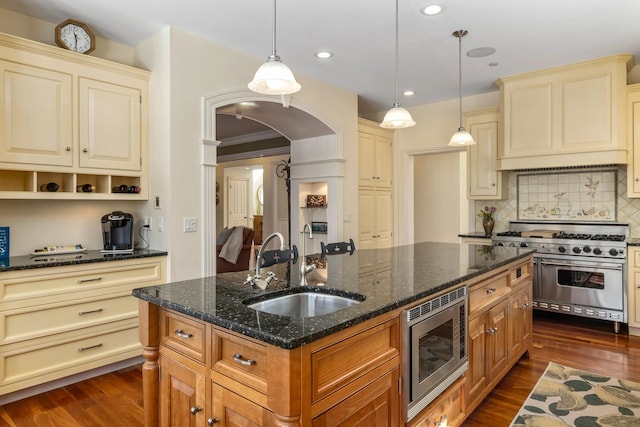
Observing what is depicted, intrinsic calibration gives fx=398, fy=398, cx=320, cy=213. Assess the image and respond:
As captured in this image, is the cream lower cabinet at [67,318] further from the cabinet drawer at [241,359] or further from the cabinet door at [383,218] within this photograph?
the cabinet door at [383,218]

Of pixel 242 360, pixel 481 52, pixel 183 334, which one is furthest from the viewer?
pixel 481 52

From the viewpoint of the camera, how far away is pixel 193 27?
10.6ft

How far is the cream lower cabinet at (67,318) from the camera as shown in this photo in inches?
101

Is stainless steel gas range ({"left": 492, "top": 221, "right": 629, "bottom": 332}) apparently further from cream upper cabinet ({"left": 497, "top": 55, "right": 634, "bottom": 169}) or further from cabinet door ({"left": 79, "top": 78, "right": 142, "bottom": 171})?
cabinet door ({"left": 79, "top": 78, "right": 142, "bottom": 171})

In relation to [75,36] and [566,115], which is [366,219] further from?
[75,36]

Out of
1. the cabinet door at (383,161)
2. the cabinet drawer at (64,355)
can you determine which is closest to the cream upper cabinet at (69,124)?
the cabinet drawer at (64,355)

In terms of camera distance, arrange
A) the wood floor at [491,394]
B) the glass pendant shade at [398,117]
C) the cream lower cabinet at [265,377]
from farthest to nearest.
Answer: the glass pendant shade at [398,117] → the wood floor at [491,394] → the cream lower cabinet at [265,377]

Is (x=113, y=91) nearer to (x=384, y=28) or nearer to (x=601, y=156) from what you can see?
(x=384, y=28)

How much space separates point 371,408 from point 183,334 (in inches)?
31.4

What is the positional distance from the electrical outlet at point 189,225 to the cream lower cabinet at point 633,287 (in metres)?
4.04

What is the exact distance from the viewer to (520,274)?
308 cm

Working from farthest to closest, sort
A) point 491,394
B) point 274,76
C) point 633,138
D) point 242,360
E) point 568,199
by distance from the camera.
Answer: point 568,199, point 633,138, point 491,394, point 274,76, point 242,360

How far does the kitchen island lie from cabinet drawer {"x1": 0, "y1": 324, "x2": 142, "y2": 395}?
1.44m

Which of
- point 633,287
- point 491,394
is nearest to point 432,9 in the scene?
point 491,394
